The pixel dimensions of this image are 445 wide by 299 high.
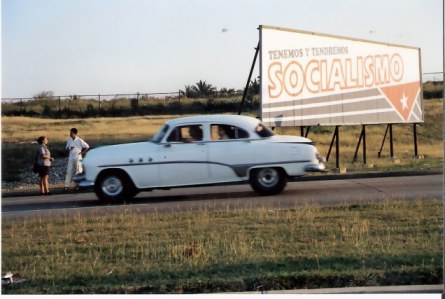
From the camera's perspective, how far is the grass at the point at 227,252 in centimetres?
684

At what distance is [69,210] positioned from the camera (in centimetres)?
1074

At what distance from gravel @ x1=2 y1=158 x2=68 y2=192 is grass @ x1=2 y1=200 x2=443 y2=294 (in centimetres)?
115

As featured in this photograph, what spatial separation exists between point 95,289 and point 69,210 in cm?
412

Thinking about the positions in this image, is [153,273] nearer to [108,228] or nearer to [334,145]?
[108,228]

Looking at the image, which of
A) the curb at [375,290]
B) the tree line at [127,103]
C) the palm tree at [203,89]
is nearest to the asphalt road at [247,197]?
the tree line at [127,103]

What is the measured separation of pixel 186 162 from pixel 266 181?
4.07 ft

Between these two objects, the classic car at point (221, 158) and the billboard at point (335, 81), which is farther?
the classic car at point (221, 158)

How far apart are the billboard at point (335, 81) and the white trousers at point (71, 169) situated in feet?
9.22

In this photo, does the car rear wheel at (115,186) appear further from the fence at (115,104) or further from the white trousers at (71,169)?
the fence at (115,104)

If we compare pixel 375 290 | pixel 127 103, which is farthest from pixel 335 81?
pixel 375 290

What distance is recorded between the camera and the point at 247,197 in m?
10.3

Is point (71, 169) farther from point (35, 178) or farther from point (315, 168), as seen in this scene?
point (315, 168)

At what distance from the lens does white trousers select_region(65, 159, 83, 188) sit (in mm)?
9906
